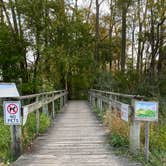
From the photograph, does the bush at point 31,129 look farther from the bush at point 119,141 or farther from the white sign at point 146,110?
the white sign at point 146,110

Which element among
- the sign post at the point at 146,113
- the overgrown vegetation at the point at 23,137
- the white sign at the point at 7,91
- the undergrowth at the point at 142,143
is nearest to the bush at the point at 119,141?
the undergrowth at the point at 142,143

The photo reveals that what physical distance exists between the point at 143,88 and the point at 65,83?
11476 millimetres

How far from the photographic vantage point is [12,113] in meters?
5.16

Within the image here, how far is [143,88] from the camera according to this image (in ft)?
55.4

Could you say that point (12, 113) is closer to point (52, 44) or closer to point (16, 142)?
point (16, 142)

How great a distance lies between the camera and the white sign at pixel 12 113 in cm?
513

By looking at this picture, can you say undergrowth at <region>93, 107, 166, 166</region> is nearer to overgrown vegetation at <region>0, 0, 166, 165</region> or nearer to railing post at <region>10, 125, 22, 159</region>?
railing post at <region>10, 125, 22, 159</region>

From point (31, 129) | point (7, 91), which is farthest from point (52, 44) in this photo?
point (7, 91)

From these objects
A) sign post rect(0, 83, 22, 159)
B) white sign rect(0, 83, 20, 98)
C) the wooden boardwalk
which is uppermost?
white sign rect(0, 83, 20, 98)

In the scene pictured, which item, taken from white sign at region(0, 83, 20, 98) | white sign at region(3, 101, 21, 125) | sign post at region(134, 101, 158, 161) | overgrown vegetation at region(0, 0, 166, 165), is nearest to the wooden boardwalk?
sign post at region(134, 101, 158, 161)

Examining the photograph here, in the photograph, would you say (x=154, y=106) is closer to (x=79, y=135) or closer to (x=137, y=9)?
(x=79, y=135)

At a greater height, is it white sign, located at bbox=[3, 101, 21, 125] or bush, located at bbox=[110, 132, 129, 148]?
white sign, located at bbox=[3, 101, 21, 125]

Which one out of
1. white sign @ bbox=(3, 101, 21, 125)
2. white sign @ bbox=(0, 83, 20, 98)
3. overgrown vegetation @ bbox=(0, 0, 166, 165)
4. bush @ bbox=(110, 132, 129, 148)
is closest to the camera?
white sign @ bbox=(3, 101, 21, 125)

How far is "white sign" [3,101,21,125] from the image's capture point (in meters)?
5.13
